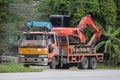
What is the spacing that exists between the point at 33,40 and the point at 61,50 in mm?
2845

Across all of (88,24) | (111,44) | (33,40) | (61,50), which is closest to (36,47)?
(33,40)

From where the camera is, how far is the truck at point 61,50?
3325 centimetres

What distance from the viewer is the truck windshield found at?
33031 millimetres

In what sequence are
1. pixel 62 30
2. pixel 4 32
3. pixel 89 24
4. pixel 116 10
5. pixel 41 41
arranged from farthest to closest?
pixel 116 10
pixel 4 32
pixel 89 24
pixel 62 30
pixel 41 41

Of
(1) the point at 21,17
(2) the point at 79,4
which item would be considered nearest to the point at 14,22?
(1) the point at 21,17

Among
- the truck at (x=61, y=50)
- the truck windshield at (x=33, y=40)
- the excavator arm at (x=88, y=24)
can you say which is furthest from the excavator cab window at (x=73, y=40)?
the truck windshield at (x=33, y=40)

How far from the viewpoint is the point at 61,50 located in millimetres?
35062

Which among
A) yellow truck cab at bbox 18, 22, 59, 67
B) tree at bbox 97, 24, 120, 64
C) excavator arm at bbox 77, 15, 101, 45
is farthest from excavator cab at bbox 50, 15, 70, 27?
tree at bbox 97, 24, 120, 64

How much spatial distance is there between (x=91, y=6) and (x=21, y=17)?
7.01 metres

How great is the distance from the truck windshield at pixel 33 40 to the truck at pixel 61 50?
0.26 feet

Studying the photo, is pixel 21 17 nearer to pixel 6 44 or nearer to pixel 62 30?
pixel 6 44

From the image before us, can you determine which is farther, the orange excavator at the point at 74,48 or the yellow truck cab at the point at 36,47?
the orange excavator at the point at 74,48

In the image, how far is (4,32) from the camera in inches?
1783

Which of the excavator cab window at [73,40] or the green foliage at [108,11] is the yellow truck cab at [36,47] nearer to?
the excavator cab window at [73,40]
